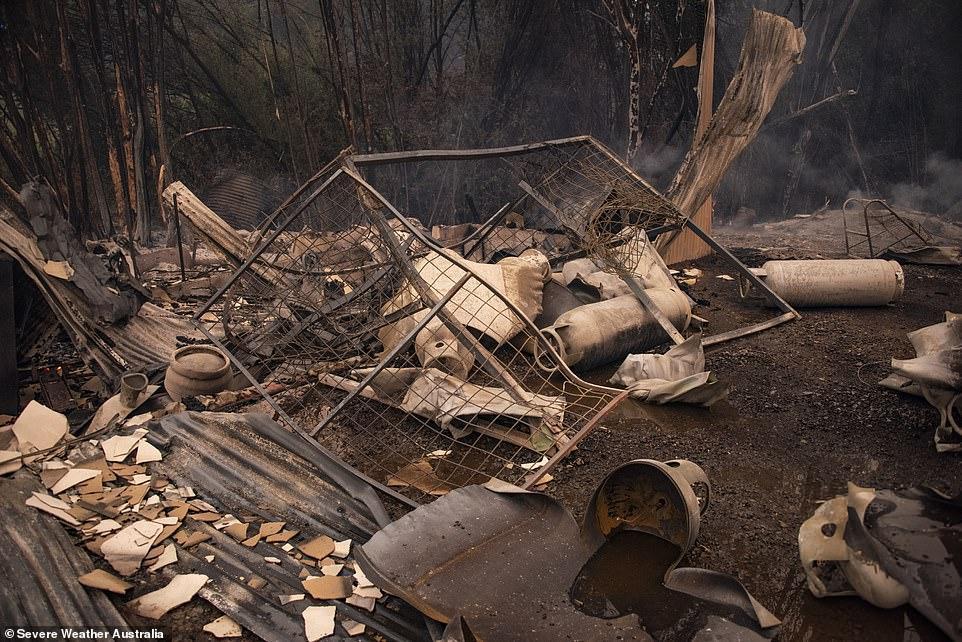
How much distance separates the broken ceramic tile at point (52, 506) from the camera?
267cm

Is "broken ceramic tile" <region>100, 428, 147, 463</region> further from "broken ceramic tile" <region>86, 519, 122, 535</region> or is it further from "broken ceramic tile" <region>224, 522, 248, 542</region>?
"broken ceramic tile" <region>224, 522, 248, 542</region>

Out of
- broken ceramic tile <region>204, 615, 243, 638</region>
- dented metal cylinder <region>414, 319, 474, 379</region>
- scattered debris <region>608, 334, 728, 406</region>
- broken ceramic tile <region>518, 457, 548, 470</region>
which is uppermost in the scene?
broken ceramic tile <region>204, 615, 243, 638</region>

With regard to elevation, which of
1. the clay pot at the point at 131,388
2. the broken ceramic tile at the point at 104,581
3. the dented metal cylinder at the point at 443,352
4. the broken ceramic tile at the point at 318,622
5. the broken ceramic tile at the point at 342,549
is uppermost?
the broken ceramic tile at the point at 104,581

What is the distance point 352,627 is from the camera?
7.47 feet

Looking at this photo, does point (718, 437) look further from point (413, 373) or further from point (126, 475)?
point (126, 475)

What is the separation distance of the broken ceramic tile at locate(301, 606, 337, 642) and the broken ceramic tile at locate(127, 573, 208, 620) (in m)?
0.44

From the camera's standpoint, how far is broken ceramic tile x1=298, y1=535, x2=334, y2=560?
2.65 metres

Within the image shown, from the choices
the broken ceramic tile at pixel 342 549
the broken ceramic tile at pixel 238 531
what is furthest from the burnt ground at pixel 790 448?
the broken ceramic tile at pixel 238 531

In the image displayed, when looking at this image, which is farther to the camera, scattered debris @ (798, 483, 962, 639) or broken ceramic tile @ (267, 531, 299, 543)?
broken ceramic tile @ (267, 531, 299, 543)

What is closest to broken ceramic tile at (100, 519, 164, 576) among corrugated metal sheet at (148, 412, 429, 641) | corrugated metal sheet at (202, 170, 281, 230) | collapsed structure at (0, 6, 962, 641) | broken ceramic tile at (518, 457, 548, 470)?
collapsed structure at (0, 6, 962, 641)

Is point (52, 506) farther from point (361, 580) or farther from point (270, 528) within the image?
point (361, 580)

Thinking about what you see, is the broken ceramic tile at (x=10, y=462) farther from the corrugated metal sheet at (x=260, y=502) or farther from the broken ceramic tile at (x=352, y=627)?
the broken ceramic tile at (x=352, y=627)

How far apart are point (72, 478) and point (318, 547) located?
1.24 metres

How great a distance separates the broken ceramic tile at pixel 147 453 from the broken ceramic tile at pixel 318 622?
1.34 metres
